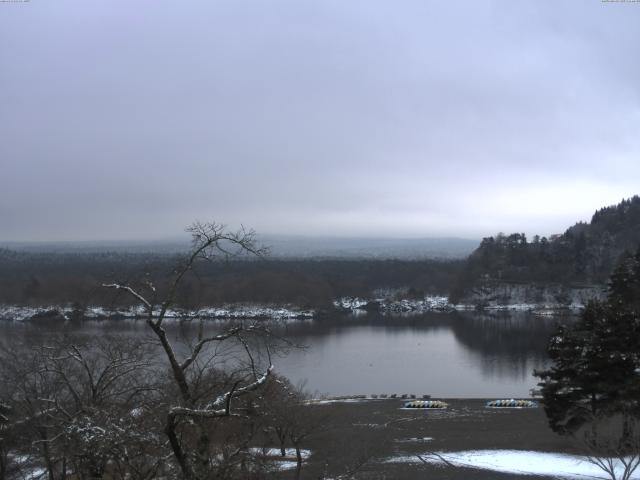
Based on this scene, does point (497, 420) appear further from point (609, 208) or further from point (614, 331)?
point (609, 208)

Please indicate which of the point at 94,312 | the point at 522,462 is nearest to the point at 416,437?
the point at 522,462

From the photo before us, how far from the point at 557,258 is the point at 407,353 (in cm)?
3597

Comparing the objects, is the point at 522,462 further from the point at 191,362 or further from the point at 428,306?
the point at 428,306

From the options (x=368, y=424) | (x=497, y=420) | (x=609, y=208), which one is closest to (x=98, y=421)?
(x=368, y=424)

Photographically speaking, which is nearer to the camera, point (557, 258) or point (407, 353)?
point (407, 353)

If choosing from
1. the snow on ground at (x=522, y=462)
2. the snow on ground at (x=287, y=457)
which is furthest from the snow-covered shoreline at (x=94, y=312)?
the snow on ground at (x=522, y=462)

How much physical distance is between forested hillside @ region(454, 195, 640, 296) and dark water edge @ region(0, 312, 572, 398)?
1454 cm

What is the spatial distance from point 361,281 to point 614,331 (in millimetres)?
59681

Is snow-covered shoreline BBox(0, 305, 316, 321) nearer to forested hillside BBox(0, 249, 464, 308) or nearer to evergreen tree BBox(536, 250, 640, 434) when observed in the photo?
forested hillside BBox(0, 249, 464, 308)

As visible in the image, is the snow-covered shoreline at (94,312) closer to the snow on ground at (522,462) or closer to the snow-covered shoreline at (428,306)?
the snow-covered shoreline at (428,306)

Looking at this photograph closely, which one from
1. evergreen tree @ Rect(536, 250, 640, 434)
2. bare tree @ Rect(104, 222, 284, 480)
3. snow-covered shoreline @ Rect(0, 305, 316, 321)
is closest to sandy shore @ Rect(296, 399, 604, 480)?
evergreen tree @ Rect(536, 250, 640, 434)

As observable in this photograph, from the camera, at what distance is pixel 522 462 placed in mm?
9359

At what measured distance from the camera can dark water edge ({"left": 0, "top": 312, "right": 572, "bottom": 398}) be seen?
1964cm

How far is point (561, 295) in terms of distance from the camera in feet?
171
